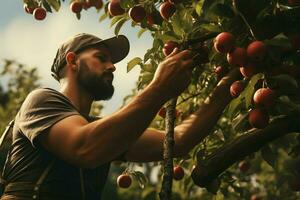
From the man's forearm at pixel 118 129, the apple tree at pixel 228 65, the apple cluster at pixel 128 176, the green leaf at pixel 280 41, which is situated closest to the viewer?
the green leaf at pixel 280 41

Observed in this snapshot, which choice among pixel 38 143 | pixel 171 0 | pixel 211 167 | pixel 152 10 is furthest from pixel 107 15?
pixel 211 167

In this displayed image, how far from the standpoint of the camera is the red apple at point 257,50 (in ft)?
7.82

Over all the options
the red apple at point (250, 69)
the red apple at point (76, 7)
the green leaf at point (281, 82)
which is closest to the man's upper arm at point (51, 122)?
the red apple at point (250, 69)

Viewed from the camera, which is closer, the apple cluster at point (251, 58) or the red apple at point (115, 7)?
the apple cluster at point (251, 58)

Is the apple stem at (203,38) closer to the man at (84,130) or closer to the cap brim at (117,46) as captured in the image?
the man at (84,130)

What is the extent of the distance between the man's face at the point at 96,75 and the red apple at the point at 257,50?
1562 millimetres

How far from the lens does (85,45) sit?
3986 millimetres

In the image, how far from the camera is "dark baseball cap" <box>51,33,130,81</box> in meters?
4.00

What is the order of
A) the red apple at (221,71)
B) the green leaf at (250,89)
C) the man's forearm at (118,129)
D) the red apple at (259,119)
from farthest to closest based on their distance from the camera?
the red apple at (221,71), the man's forearm at (118,129), the red apple at (259,119), the green leaf at (250,89)

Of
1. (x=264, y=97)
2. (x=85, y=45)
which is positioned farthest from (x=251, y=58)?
(x=85, y=45)

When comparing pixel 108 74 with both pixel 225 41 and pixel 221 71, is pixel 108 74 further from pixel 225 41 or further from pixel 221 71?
pixel 225 41

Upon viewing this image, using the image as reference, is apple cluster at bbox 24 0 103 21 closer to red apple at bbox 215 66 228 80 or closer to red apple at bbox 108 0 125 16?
red apple at bbox 108 0 125 16

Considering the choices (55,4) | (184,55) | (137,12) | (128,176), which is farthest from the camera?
(55,4)

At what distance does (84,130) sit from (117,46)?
133cm
